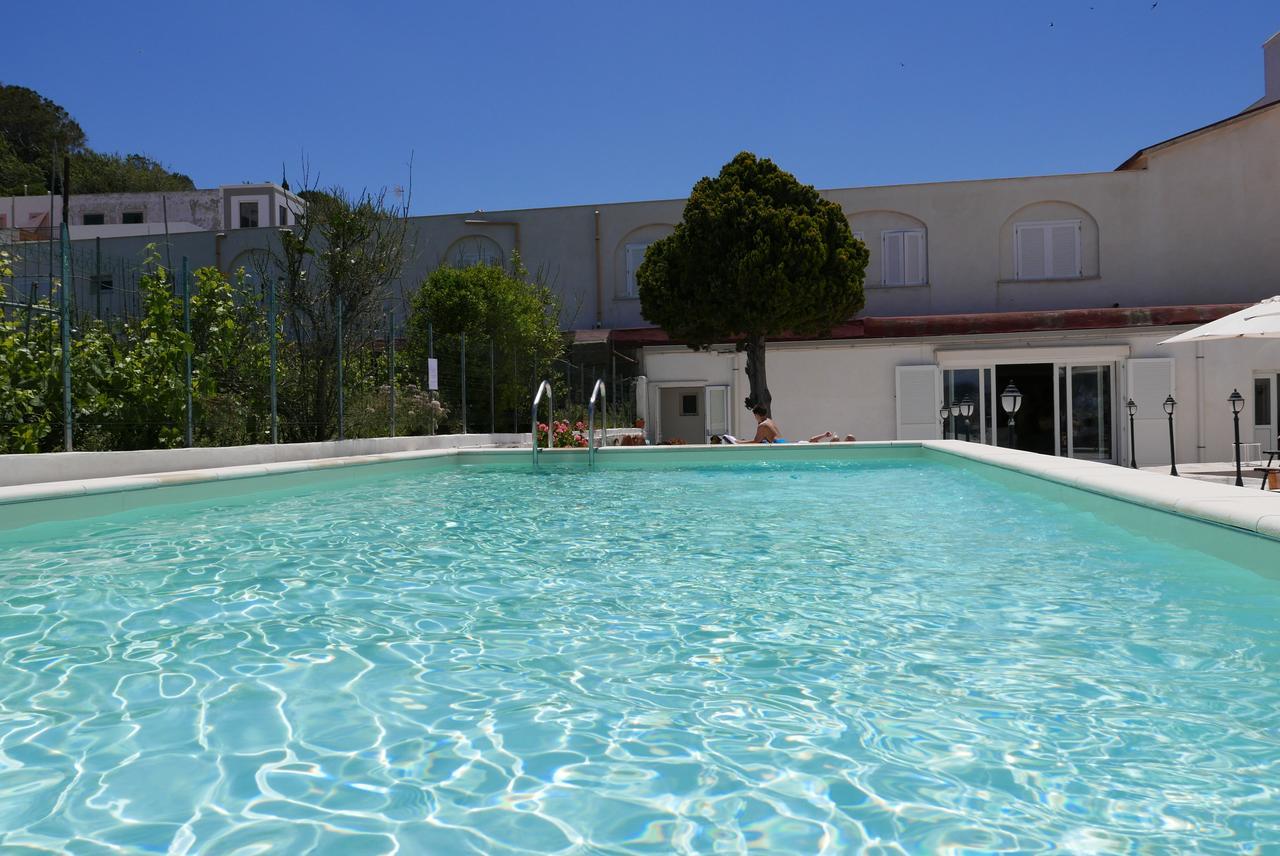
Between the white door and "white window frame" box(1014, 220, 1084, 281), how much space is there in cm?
791

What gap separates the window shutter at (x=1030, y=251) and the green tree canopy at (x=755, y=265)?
22.5ft

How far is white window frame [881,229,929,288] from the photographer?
21.1 m

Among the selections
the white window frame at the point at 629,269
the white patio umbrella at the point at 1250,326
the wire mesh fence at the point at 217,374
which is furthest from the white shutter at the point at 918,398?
the white patio umbrella at the point at 1250,326

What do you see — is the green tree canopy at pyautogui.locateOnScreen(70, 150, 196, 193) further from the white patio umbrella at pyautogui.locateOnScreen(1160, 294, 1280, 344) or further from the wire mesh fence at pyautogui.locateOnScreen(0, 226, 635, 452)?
the white patio umbrella at pyautogui.locateOnScreen(1160, 294, 1280, 344)

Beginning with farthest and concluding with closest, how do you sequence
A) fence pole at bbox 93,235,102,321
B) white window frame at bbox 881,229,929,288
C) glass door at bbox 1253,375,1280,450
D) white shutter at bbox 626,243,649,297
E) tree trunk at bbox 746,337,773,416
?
white shutter at bbox 626,243,649,297
white window frame at bbox 881,229,929,288
glass door at bbox 1253,375,1280,450
tree trunk at bbox 746,337,773,416
fence pole at bbox 93,235,102,321

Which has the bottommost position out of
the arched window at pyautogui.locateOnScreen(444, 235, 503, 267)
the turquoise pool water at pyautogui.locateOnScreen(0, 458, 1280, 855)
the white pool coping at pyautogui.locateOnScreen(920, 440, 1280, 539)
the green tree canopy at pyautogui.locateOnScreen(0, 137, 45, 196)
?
the turquoise pool water at pyautogui.locateOnScreen(0, 458, 1280, 855)

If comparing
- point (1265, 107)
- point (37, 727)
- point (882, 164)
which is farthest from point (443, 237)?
point (37, 727)

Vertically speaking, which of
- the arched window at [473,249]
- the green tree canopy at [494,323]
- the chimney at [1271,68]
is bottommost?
the green tree canopy at [494,323]

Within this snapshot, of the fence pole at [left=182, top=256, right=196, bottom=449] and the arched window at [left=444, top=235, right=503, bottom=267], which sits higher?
the arched window at [left=444, top=235, right=503, bottom=267]

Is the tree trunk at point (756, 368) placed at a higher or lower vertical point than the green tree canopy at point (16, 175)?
lower

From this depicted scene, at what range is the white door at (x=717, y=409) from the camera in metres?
18.8

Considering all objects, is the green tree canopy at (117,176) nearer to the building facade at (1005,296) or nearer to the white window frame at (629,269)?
the building facade at (1005,296)

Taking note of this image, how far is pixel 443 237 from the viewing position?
22.8m

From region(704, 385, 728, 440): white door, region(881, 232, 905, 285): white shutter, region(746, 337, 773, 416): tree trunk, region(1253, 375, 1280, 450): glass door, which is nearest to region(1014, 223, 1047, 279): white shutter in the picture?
region(881, 232, 905, 285): white shutter
